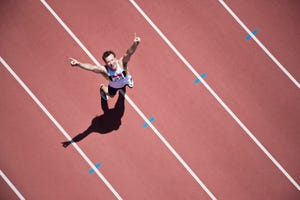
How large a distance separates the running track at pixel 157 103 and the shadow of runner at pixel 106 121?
39 millimetres

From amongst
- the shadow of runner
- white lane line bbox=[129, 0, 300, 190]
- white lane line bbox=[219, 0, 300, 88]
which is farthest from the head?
white lane line bbox=[219, 0, 300, 88]

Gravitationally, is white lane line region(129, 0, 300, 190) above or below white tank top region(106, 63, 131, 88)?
below

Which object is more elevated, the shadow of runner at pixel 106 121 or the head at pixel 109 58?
the head at pixel 109 58

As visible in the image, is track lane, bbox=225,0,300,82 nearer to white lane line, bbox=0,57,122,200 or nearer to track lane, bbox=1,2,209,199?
track lane, bbox=1,2,209,199

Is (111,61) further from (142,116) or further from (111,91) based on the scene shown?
(142,116)

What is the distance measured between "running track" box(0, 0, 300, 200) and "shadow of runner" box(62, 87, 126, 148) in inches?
1.5

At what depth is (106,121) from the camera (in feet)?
23.8

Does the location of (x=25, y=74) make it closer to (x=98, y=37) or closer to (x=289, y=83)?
(x=98, y=37)

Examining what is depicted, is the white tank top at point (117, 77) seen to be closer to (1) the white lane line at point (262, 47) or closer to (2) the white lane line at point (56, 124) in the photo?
(2) the white lane line at point (56, 124)

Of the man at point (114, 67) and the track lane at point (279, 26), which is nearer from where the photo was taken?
the man at point (114, 67)

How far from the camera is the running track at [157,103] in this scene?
23.3 ft

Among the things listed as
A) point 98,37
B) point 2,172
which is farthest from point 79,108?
point 2,172

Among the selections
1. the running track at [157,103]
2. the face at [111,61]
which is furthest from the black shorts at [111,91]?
the face at [111,61]

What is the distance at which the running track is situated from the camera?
710 centimetres
